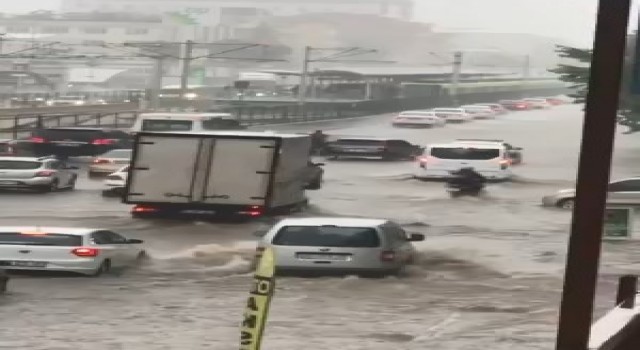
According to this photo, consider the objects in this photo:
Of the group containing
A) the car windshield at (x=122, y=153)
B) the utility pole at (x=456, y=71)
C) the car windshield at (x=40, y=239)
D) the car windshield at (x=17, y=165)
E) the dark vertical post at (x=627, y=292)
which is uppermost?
the utility pole at (x=456, y=71)

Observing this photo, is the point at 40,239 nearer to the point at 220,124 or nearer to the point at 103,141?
the point at 103,141

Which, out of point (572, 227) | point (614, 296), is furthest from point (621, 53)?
point (614, 296)

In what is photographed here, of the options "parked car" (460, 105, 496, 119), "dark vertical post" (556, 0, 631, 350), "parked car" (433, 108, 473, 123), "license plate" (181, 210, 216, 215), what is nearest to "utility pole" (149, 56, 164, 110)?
A: "license plate" (181, 210, 216, 215)

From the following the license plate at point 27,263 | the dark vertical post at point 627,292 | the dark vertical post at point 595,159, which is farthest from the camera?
the license plate at point 27,263

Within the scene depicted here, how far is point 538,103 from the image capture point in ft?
16.4

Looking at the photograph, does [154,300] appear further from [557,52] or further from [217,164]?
[557,52]

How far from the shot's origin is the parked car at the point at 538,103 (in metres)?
4.94

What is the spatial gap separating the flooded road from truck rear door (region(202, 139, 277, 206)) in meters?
0.14

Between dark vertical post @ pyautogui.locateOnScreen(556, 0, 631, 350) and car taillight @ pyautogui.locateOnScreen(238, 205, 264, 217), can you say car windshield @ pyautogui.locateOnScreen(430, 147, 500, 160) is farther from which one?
dark vertical post @ pyautogui.locateOnScreen(556, 0, 631, 350)

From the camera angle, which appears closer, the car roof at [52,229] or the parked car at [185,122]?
the car roof at [52,229]

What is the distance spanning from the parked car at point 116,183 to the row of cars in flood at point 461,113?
1.21m

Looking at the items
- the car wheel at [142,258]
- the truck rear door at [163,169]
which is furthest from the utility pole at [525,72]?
the car wheel at [142,258]

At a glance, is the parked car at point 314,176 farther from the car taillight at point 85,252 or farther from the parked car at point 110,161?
the car taillight at point 85,252

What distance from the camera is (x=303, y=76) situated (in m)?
4.90
